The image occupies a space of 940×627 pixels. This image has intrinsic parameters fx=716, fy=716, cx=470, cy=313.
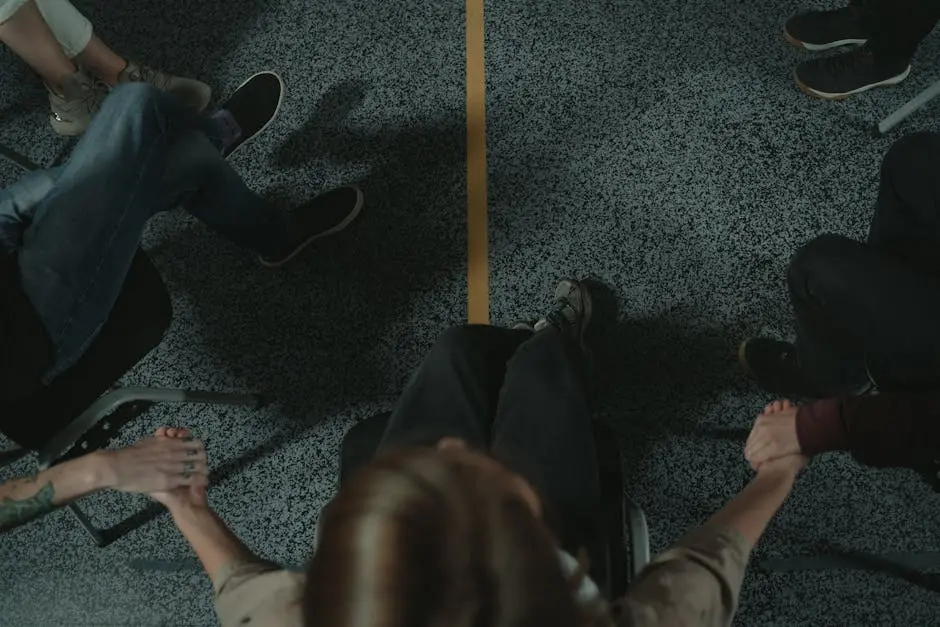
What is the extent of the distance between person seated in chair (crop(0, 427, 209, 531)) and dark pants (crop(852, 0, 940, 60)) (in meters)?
1.51

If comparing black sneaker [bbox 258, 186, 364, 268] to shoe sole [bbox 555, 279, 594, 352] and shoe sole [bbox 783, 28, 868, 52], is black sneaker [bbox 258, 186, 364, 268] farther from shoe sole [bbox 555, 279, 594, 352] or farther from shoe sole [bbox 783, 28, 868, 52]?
shoe sole [bbox 783, 28, 868, 52]

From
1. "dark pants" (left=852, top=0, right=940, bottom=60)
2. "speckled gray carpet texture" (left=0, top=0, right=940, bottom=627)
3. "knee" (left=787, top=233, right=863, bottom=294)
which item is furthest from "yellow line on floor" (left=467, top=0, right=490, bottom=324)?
"dark pants" (left=852, top=0, right=940, bottom=60)

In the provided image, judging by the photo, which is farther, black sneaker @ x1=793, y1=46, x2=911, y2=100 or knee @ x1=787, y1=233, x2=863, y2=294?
black sneaker @ x1=793, y1=46, x2=911, y2=100

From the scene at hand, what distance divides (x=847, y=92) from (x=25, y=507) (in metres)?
1.71

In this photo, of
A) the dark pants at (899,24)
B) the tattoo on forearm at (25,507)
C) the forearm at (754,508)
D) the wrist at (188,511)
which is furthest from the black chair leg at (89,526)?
the dark pants at (899,24)

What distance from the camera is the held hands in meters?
0.94

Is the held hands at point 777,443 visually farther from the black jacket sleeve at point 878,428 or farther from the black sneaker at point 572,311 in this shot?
the black sneaker at point 572,311

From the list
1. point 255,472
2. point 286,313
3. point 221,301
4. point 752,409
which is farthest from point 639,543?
point 221,301

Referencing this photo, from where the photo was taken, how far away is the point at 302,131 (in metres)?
1.71

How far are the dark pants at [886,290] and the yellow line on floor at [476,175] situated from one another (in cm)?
62

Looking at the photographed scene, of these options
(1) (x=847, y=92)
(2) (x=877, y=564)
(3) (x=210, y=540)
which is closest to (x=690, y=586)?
(3) (x=210, y=540)

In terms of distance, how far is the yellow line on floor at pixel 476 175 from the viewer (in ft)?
4.91

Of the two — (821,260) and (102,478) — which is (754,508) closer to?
(821,260)

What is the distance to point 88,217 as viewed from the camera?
3.38ft
